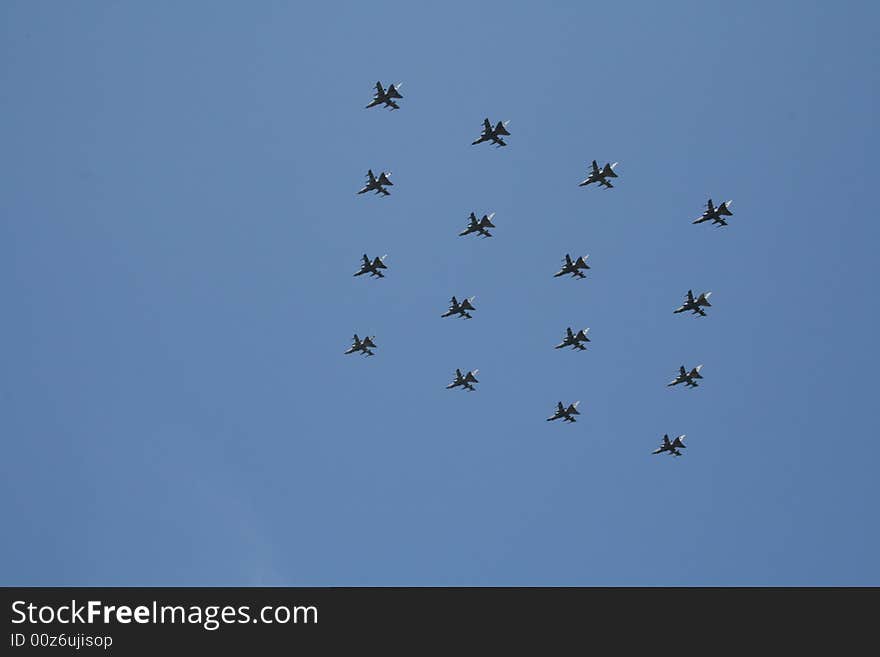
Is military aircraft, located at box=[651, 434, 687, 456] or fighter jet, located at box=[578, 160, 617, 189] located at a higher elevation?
fighter jet, located at box=[578, 160, 617, 189]

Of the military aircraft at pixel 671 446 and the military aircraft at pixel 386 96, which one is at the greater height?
the military aircraft at pixel 386 96

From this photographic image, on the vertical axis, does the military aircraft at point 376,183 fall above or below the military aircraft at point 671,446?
above

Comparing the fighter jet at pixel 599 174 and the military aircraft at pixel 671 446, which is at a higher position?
the fighter jet at pixel 599 174

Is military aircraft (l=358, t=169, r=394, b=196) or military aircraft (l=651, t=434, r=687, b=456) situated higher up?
military aircraft (l=358, t=169, r=394, b=196)

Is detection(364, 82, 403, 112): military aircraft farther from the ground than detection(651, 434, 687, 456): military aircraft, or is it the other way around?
detection(364, 82, 403, 112): military aircraft
